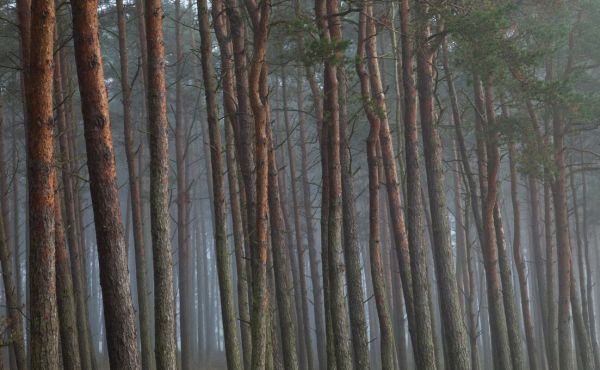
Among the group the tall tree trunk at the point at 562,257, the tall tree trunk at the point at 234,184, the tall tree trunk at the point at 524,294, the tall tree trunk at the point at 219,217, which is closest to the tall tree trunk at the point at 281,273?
the tall tree trunk at the point at 234,184

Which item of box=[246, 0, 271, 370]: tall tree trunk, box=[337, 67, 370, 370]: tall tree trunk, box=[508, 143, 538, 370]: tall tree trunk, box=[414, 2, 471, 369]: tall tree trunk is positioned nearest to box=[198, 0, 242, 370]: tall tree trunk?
box=[246, 0, 271, 370]: tall tree trunk

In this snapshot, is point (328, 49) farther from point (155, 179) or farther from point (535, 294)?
point (535, 294)

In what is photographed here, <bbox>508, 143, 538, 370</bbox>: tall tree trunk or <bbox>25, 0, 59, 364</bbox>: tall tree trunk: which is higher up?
<bbox>25, 0, 59, 364</bbox>: tall tree trunk

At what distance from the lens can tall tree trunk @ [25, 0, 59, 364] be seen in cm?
844

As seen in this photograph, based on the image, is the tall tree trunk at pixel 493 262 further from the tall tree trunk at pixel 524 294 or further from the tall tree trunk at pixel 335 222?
the tall tree trunk at pixel 335 222

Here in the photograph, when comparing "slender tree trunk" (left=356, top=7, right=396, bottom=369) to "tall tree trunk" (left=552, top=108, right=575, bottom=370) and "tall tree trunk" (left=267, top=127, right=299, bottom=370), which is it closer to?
"tall tree trunk" (left=267, top=127, right=299, bottom=370)

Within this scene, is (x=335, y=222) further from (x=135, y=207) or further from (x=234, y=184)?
(x=135, y=207)

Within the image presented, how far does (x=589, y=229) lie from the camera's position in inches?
1660

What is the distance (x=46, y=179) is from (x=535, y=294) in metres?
31.7

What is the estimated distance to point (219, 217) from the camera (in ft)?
40.9

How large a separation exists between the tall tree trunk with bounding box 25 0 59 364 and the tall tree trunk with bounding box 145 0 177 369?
1568mm

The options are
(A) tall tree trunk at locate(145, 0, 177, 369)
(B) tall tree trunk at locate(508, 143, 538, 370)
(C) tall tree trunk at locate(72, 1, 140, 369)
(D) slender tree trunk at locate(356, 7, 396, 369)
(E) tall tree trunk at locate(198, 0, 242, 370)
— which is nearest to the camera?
(C) tall tree trunk at locate(72, 1, 140, 369)

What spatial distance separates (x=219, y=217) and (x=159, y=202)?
7.88 ft

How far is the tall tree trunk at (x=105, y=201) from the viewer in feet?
26.5
